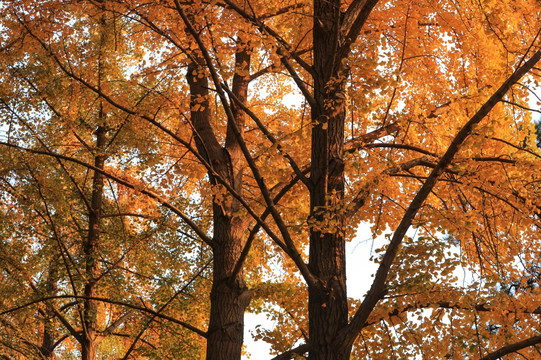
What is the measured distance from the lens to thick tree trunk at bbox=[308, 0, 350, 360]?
4.26 meters

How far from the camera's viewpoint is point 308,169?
5.61m

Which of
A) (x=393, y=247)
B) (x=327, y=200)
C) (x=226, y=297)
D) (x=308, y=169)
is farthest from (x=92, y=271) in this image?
(x=393, y=247)

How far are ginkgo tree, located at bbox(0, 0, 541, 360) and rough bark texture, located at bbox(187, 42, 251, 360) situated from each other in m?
0.02

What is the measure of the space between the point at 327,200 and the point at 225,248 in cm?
172

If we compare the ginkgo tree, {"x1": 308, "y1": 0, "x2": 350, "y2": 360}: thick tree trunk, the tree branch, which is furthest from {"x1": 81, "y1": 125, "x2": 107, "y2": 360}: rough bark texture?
the tree branch

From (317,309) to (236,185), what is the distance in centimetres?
221

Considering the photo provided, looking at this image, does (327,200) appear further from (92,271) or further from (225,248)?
(92,271)

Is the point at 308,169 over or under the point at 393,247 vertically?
over

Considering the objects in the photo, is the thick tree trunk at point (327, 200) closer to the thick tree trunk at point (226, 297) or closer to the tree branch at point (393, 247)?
the tree branch at point (393, 247)

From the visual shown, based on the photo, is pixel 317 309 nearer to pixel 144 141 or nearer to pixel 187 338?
pixel 144 141

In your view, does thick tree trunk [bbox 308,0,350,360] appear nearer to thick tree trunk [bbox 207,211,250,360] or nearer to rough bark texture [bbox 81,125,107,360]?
thick tree trunk [bbox 207,211,250,360]

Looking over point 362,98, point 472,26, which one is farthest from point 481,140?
point 472,26

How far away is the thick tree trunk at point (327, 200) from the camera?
426cm

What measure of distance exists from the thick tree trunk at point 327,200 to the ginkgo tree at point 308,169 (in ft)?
0.06
